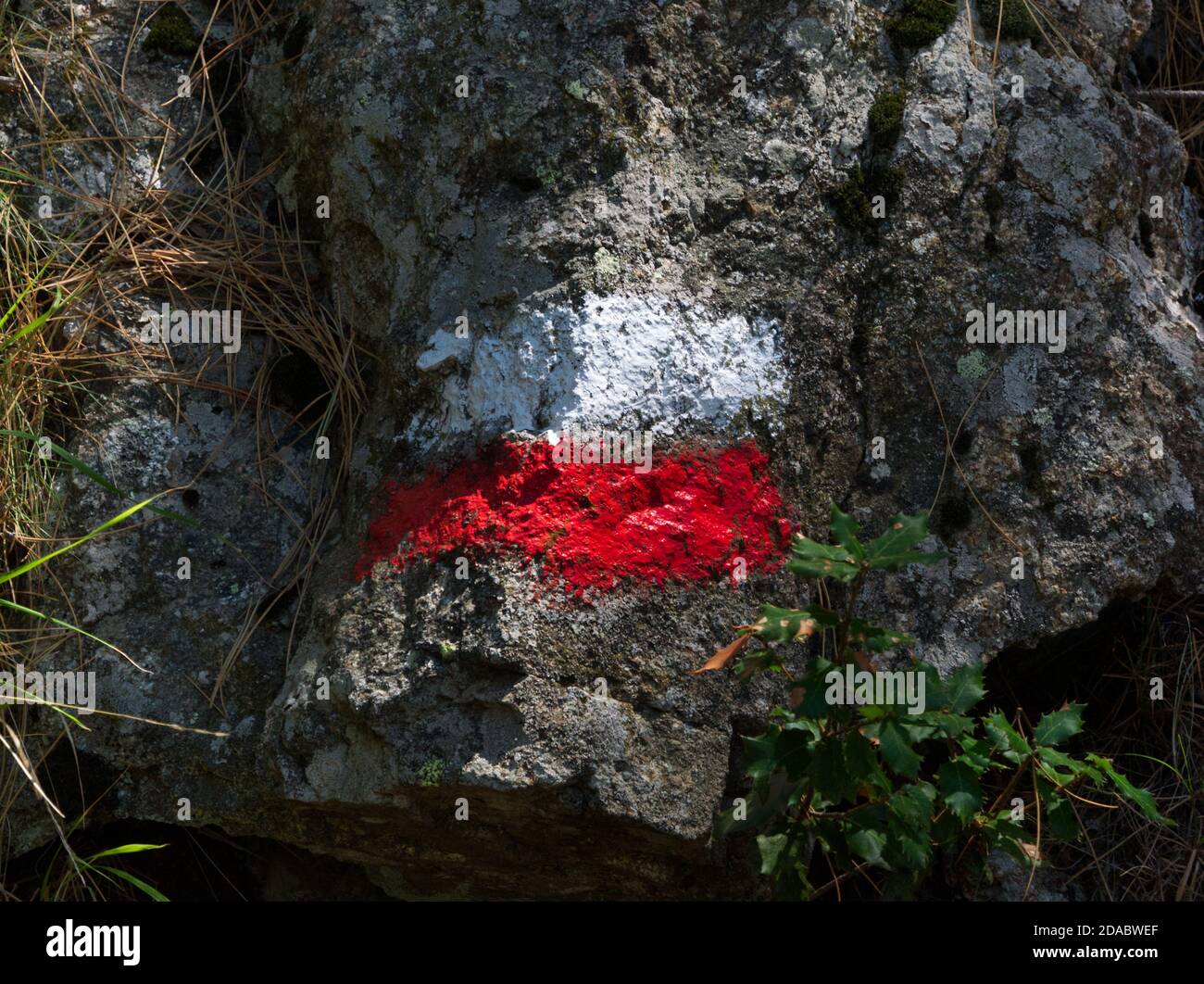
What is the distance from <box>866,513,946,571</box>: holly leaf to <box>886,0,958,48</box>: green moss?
1.49 meters

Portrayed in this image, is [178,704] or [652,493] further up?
[652,493]

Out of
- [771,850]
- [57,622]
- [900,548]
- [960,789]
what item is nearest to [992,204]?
[900,548]

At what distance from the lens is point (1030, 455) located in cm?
293

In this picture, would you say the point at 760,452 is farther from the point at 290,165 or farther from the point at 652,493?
the point at 290,165

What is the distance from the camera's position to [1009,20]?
3.16m

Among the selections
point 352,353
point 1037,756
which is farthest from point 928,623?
point 352,353

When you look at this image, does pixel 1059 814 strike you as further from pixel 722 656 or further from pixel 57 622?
pixel 57 622

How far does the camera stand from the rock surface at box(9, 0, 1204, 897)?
2.54 m

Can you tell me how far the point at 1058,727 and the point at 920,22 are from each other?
5.89 feet

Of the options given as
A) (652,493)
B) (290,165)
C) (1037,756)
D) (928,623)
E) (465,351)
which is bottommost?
(1037,756)

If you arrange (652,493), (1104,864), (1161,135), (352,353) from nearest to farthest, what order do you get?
(652,493) < (1104,864) < (352,353) < (1161,135)

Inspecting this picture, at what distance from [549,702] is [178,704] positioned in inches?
37.6

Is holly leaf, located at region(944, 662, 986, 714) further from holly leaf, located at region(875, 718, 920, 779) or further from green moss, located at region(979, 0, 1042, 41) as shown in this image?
green moss, located at region(979, 0, 1042, 41)

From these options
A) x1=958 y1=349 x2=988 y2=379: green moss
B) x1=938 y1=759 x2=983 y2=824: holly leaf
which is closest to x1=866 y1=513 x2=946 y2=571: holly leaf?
x1=938 y1=759 x2=983 y2=824: holly leaf
